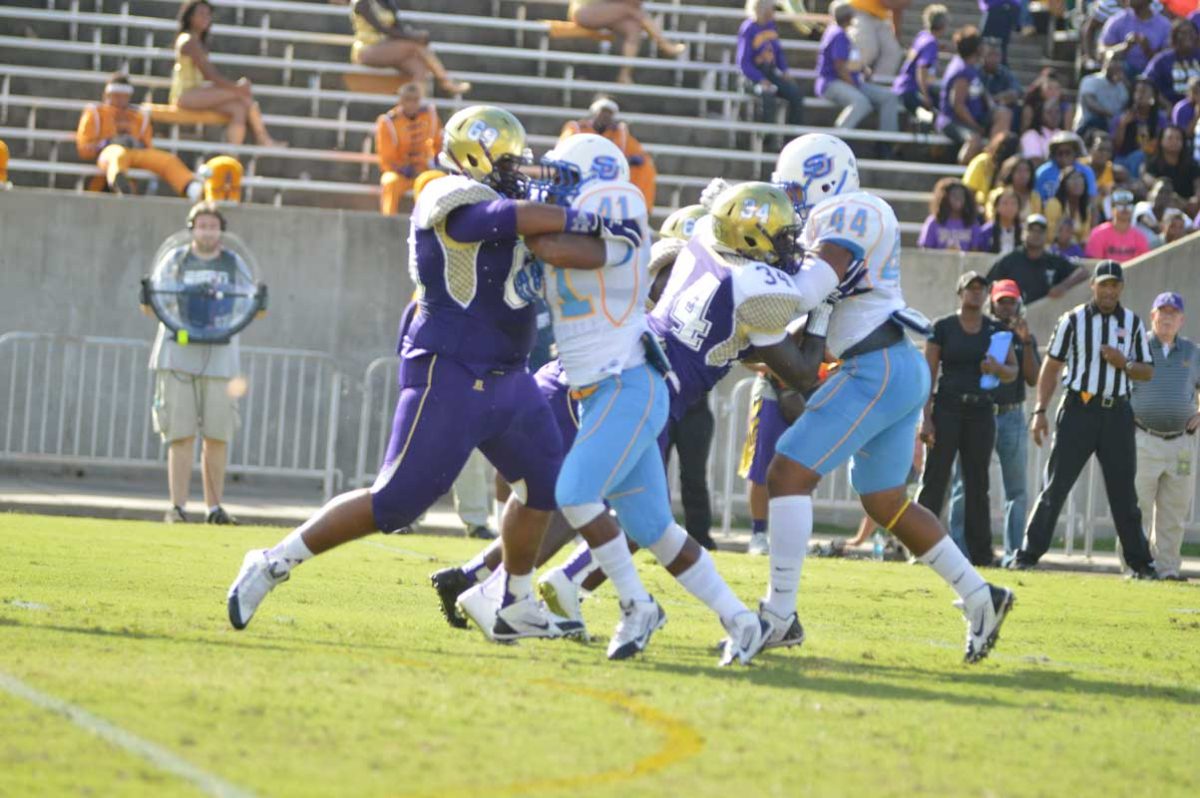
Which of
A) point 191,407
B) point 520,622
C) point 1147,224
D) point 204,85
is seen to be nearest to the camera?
point 520,622

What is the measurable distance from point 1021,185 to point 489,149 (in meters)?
10.5

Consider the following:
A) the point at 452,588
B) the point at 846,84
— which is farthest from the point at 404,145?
the point at 452,588

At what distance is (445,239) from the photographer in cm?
693

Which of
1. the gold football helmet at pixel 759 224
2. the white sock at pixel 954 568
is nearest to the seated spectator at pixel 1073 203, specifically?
the white sock at pixel 954 568

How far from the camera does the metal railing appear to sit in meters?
14.9

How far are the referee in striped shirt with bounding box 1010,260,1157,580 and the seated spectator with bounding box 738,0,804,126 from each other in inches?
269

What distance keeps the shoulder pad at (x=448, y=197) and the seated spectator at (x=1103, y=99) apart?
13.4 meters

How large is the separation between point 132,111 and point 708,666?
1210 centimetres

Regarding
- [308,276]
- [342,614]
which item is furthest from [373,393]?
[342,614]

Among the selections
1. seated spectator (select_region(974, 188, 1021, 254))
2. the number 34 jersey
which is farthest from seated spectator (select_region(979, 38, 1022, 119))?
the number 34 jersey

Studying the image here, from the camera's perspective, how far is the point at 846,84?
63.4 feet

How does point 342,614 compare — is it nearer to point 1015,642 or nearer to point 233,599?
point 233,599

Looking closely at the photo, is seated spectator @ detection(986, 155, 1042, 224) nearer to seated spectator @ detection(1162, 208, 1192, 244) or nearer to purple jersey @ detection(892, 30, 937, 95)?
seated spectator @ detection(1162, 208, 1192, 244)

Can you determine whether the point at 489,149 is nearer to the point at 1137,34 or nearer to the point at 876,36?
the point at 876,36
